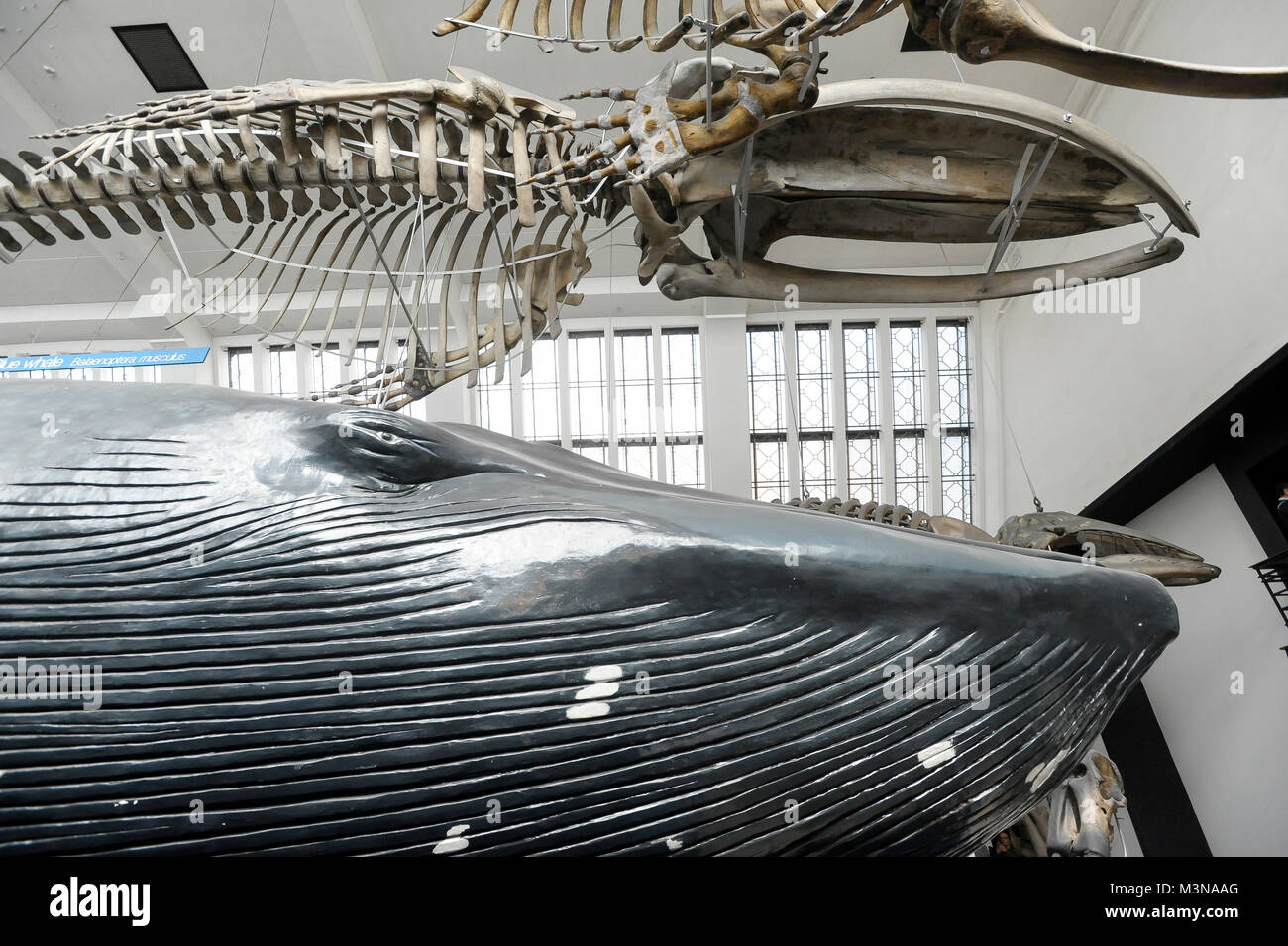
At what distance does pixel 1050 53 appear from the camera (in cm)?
371

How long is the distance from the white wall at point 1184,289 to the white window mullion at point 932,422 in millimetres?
2105

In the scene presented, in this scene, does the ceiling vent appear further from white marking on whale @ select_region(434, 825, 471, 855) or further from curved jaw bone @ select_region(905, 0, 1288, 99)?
white marking on whale @ select_region(434, 825, 471, 855)

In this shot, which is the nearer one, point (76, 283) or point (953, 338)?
point (76, 283)

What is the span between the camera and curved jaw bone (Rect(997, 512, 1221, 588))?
658cm

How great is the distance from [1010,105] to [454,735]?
416 cm

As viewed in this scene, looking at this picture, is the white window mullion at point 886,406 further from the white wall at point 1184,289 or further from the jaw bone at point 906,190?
the jaw bone at point 906,190

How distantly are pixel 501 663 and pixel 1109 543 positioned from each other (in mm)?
6776

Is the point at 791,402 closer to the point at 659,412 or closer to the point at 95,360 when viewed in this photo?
the point at 659,412

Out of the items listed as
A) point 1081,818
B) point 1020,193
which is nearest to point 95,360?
point 1020,193
